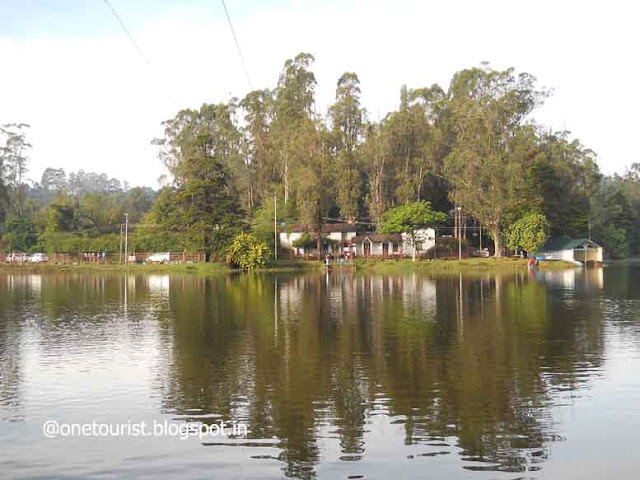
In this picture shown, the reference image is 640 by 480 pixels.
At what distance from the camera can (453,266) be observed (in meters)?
77.4

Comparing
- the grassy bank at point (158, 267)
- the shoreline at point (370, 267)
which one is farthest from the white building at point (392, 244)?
the grassy bank at point (158, 267)

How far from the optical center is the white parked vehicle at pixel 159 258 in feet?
293

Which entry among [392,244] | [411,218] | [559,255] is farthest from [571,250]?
[392,244]

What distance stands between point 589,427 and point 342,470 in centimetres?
515

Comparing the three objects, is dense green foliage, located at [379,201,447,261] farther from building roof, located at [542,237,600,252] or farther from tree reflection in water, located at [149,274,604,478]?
tree reflection in water, located at [149,274,604,478]

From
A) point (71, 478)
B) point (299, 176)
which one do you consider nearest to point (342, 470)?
point (71, 478)

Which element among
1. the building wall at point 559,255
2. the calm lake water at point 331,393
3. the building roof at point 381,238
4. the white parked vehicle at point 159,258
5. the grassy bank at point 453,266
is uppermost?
the building roof at point 381,238

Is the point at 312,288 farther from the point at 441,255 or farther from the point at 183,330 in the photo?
the point at 441,255

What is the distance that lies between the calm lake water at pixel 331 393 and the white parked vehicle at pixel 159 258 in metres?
59.8

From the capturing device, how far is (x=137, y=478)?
10.2 meters

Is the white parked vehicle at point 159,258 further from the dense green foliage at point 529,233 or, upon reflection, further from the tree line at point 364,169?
the dense green foliage at point 529,233

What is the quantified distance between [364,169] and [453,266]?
24.0 m

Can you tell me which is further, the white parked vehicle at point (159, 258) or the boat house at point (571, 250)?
the boat house at point (571, 250)

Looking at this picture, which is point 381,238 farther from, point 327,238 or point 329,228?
point 329,228
